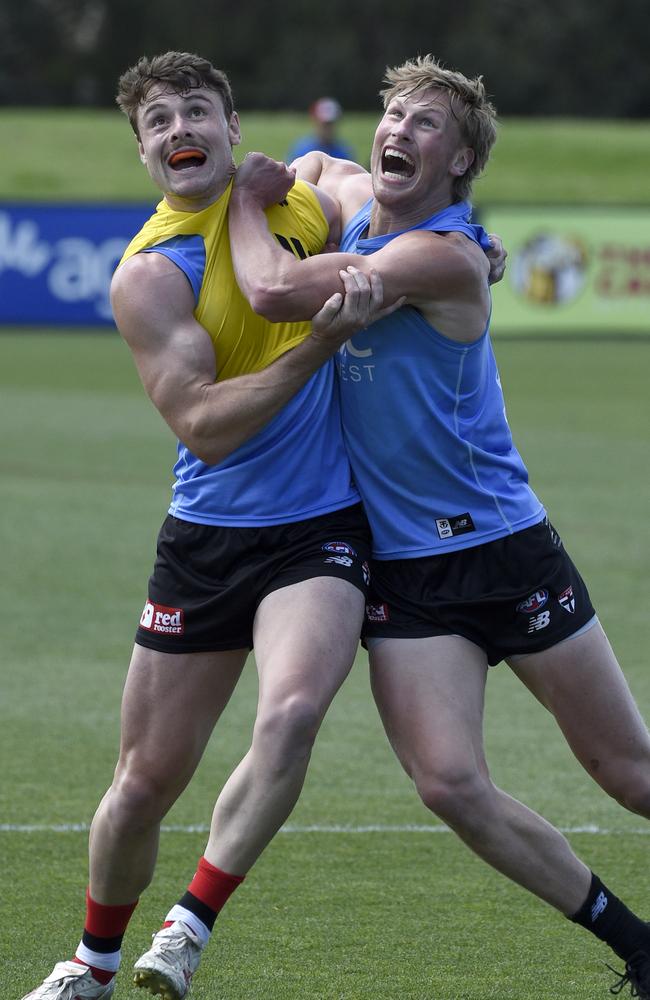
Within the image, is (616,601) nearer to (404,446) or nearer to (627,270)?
(404,446)

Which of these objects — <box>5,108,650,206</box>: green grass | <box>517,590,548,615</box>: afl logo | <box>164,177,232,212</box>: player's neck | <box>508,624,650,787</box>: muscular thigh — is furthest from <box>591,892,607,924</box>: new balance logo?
<box>5,108,650,206</box>: green grass

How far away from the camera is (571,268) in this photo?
2319 cm

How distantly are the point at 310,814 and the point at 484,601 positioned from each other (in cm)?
196

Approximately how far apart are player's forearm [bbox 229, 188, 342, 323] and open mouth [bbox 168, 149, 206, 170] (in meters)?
0.29

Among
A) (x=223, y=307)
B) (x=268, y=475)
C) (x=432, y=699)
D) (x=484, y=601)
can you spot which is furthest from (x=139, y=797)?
(x=223, y=307)

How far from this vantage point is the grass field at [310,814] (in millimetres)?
4684

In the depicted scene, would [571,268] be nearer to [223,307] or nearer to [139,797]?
[223,307]

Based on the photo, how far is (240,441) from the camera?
4.29m

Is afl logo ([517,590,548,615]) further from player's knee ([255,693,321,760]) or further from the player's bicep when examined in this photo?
the player's bicep

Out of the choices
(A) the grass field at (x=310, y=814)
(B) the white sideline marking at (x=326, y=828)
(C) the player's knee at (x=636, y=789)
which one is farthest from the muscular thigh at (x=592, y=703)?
(B) the white sideline marking at (x=326, y=828)

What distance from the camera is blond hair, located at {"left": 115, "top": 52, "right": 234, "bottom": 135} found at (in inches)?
176

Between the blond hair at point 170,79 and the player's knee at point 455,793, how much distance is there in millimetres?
1894

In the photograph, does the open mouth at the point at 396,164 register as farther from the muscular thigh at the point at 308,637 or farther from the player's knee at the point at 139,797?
the player's knee at the point at 139,797

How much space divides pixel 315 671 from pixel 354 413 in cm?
76
